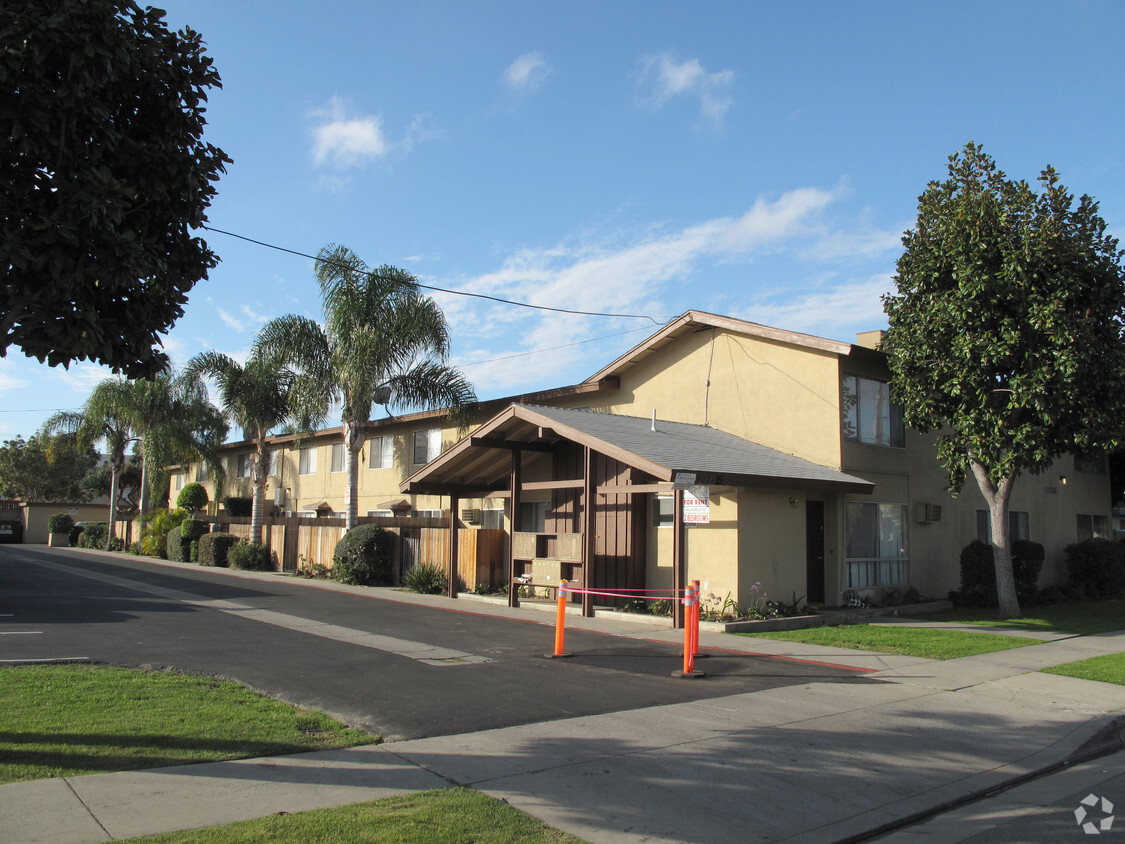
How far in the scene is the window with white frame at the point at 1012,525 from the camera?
2186 centimetres

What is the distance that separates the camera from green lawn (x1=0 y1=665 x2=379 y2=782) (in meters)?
6.32

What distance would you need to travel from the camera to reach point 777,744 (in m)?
7.48

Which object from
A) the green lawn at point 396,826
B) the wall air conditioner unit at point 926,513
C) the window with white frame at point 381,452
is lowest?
the green lawn at point 396,826

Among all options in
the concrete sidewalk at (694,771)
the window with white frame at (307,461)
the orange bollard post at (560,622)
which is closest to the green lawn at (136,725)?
the concrete sidewalk at (694,771)

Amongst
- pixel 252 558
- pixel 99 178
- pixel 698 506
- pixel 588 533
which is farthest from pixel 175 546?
pixel 99 178

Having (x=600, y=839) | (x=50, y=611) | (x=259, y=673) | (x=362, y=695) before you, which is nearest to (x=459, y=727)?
(x=362, y=695)

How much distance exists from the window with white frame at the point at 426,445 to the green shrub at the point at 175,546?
1369cm

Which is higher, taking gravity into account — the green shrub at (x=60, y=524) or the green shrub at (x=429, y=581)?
the green shrub at (x=60, y=524)

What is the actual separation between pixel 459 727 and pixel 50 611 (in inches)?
452

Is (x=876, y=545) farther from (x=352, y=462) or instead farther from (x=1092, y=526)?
(x=352, y=462)

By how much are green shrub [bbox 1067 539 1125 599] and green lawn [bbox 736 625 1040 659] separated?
11.1 metres

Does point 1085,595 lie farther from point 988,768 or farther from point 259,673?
point 259,673

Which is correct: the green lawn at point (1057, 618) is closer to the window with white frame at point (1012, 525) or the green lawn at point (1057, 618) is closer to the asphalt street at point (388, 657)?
the window with white frame at point (1012, 525)

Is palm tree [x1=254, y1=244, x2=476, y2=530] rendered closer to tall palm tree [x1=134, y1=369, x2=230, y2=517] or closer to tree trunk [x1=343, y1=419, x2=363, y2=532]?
tree trunk [x1=343, y1=419, x2=363, y2=532]
